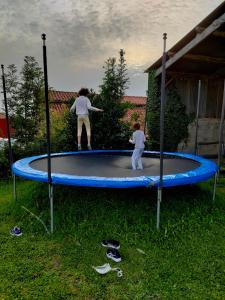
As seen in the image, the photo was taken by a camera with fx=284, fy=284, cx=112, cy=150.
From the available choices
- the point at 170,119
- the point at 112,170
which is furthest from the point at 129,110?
the point at 112,170

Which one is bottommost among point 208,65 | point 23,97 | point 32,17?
point 23,97

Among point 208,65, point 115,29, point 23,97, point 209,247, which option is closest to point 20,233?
point 209,247

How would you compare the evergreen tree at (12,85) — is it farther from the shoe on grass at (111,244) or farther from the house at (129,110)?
the shoe on grass at (111,244)

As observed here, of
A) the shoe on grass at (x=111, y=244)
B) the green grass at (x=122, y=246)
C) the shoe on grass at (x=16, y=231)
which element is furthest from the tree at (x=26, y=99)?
the shoe on grass at (x=111, y=244)

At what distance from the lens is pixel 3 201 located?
154 inches

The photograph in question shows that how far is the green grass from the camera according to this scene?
1.93 metres

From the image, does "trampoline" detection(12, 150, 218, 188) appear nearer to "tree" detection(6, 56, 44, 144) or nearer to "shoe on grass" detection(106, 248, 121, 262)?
"shoe on grass" detection(106, 248, 121, 262)

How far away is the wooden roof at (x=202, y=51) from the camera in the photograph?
16.2 ft

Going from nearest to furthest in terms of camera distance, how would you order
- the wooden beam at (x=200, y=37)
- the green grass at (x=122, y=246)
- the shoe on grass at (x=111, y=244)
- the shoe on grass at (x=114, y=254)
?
the green grass at (x=122, y=246) → the shoe on grass at (x=114, y=254) → the shoe on grass at (x=111, y=244) → the wooden beam at (x=200, y=37)

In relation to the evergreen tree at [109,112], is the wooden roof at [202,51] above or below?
above

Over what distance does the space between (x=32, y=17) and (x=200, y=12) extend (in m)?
3.14

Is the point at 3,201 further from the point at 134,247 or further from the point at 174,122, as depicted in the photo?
the point at 174,122

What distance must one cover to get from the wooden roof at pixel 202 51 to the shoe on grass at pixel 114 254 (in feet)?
13.1

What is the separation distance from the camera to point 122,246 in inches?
97.9
